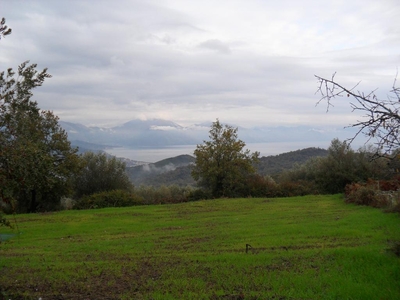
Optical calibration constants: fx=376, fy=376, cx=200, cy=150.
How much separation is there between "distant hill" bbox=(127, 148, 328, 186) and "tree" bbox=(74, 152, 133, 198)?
23767mm

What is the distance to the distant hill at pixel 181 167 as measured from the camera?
65.5 meters

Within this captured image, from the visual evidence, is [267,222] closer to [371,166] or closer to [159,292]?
[159,292]

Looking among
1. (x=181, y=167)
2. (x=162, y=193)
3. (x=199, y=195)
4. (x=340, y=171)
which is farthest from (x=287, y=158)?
(x=199, y=195)

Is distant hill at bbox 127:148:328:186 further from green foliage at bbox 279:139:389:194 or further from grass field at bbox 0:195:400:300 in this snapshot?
grass field at bbox 0:195:400:300

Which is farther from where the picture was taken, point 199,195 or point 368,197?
point 199,195

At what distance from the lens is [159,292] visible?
7445 mm

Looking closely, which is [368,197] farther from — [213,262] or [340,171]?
[213,262]

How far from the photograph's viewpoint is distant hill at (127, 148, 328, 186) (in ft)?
215

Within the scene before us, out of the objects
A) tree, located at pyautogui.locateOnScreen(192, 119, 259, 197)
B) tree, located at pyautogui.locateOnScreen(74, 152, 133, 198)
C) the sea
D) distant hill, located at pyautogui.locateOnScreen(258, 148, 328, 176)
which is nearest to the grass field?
tree, located at pyautogui.locateOnScreen(192, 119, 259, 197)

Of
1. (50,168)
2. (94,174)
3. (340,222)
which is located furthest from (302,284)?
(94,174)

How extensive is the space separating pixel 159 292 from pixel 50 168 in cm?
337

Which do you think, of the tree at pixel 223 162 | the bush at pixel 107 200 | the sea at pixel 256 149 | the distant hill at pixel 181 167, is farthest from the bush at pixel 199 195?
the distant hill at pixel 181 167

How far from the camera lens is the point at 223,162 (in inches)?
1481

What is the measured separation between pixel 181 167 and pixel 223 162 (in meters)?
36.2
